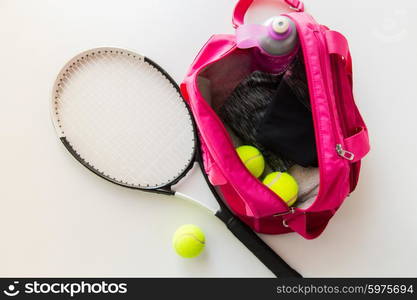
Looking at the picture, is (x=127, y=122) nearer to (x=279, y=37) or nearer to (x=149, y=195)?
(x=149, y=195)

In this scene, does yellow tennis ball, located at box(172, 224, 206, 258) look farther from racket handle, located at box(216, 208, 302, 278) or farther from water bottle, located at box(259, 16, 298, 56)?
water bottle, located at box(259, 16, 298, 56)

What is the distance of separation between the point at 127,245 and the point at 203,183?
0.27 meters

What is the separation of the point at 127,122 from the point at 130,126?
13 mm

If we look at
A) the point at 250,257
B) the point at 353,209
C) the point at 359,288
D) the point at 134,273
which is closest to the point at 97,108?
the point at 134,273

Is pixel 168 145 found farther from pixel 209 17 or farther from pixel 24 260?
pixel 24 260

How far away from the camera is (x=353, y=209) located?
3.17 feet

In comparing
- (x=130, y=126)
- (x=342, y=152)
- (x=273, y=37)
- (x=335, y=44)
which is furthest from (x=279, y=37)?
(x=130, y=126)

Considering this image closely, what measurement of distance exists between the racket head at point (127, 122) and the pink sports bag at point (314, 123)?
96 millimetres

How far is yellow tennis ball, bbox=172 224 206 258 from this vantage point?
916 millimetres

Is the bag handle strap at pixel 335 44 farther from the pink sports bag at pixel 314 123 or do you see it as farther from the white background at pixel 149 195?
the white background at pixel 149 195

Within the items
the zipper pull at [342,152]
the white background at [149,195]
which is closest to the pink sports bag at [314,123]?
the zipper pull at [342,152]

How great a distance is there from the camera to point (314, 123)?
A: 0.77m

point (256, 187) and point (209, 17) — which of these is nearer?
point (256, 187)

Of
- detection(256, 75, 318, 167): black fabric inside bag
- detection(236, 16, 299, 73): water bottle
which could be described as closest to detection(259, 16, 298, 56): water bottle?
detection(236, 16, 299, 73): water bottle
